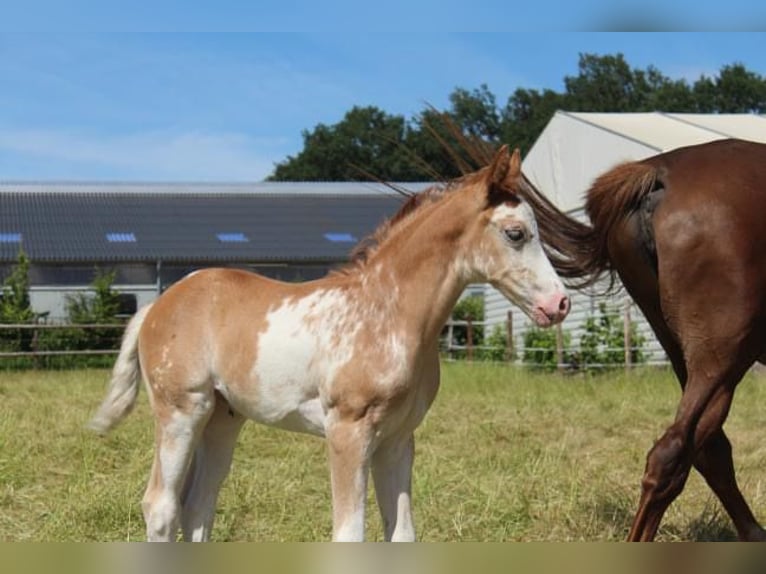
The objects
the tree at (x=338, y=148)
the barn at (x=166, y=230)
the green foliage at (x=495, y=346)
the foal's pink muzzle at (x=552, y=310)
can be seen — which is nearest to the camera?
the foal's pink muzzle at (x=552, y=310)

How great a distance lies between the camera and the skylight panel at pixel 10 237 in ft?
87.4

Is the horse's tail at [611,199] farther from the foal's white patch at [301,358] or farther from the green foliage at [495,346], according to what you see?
the green foliage at [495,346]

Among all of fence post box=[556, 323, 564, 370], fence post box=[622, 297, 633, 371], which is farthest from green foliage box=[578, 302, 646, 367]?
fence post box=[556, 323, 564, 370]

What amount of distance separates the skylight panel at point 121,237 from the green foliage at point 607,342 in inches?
608

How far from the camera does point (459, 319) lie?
76.6 ft

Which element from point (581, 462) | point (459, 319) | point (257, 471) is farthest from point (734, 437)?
point (459, 319)

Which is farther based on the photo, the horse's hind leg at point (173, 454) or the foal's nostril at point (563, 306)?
the horse's hind leg at point (173, 454)

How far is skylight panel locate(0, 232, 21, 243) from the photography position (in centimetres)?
2664

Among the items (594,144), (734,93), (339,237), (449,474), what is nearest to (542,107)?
(734,93)

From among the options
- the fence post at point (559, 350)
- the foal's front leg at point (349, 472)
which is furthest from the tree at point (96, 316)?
the foal's front leg at point (349, 472)

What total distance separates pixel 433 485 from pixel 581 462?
4.73 ft

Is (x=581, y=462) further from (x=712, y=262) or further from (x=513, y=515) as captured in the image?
(x=712, y=262)

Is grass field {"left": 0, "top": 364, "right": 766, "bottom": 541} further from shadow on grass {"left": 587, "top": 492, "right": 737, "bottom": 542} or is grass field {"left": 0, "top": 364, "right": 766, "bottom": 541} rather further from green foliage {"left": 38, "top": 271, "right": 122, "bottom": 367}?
green foliage {"left": 38, "top": 271, "right": 122, "bottom": 367}

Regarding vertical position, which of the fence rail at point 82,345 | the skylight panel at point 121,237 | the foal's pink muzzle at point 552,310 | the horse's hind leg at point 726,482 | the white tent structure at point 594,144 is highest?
the white tent structure at point 594,144
